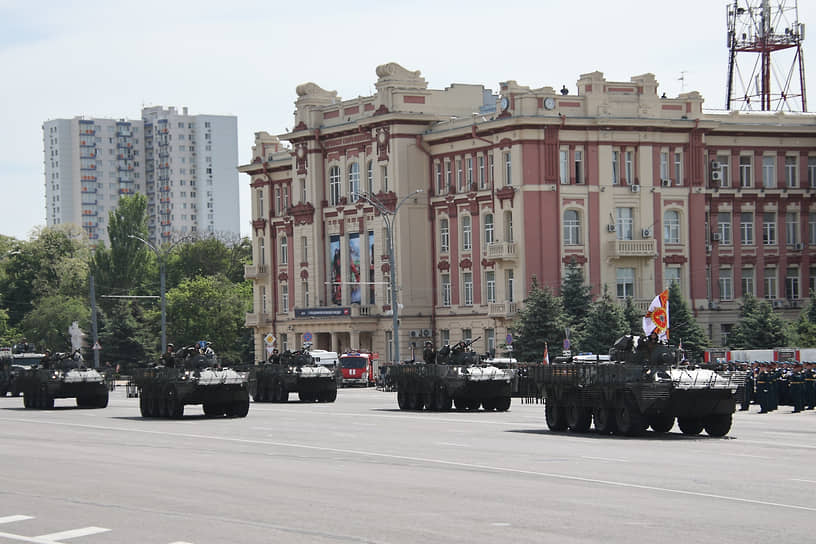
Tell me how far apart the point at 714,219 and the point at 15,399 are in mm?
36721

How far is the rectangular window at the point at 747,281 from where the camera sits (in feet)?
247

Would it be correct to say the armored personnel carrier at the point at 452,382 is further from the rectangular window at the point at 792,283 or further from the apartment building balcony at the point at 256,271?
the apartment building balcony at the point at 256,271

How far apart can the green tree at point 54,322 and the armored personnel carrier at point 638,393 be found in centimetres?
7865

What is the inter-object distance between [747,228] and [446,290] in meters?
15.7

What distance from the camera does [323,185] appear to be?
8406cm

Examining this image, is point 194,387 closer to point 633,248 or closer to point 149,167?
point 633,248

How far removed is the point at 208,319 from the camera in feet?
324

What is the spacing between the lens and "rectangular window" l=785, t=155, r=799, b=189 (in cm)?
7606

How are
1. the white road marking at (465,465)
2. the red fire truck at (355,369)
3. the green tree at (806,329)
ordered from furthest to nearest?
the red fire truck at (355,369) < the green tree at (806,329) < the white road marking at (465,465)

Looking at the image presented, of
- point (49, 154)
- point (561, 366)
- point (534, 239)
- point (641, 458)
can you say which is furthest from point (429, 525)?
point (49, 154)

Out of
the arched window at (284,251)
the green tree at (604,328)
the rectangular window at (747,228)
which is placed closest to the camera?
the green tree at (604,328)

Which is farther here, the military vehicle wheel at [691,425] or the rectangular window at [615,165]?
the rectangular window at [615,165]

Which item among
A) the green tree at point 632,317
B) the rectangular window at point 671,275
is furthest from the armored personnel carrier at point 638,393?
the rectangular window at point 671,275

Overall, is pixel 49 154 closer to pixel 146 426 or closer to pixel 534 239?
pixel 534 239
